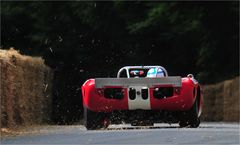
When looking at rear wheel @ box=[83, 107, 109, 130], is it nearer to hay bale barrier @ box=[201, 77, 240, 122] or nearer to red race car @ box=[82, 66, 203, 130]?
red race car @ box=[82, 66, 203, 130]

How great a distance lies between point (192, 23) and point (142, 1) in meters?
2.83

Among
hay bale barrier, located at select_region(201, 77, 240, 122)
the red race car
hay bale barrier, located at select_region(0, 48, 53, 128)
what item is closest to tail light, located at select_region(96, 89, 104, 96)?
the red race car

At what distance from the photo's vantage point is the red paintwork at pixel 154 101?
16406 mm

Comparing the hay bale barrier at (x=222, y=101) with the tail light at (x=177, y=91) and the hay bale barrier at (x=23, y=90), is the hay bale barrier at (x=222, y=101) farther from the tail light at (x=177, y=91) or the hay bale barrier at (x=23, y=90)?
the tail light at (x=177, y=91)

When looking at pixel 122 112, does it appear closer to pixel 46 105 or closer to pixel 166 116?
pixel 166 116

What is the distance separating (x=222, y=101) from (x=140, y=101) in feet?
55.6

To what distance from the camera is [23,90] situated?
20141mm

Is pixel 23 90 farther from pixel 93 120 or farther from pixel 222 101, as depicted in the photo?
pixel 222 101

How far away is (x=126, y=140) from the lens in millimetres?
12391

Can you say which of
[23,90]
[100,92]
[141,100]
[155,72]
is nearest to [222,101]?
[23,90]

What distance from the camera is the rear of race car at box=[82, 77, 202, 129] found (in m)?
16.3

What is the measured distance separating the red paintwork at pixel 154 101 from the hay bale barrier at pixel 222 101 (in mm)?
13332

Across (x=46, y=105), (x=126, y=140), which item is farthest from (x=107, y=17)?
(x=126, y=140)

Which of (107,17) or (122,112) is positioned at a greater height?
(107,17)
